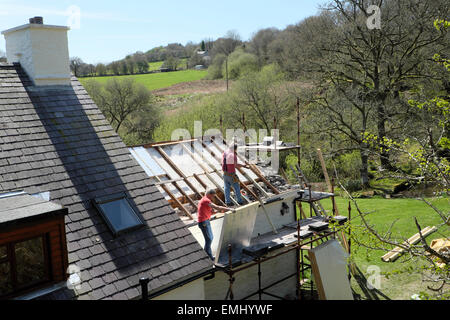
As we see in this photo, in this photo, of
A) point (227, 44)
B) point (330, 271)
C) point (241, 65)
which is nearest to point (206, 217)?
point (330, 271)

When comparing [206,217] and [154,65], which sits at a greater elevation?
[154,65]

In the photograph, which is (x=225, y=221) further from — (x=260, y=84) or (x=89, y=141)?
(x=260, y=84)

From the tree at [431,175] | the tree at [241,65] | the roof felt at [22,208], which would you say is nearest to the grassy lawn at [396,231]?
the tree at [431,175]

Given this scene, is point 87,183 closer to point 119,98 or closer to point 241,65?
point 119,98

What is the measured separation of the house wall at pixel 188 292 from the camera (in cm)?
759

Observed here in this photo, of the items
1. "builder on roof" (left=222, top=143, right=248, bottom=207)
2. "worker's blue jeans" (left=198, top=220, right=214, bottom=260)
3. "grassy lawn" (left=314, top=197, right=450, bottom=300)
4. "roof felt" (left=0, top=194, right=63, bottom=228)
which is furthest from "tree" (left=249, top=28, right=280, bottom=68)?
"roof felt" (left=0, top=194, right=63, bottom=228)

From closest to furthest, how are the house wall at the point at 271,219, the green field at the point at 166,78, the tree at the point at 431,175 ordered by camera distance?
the tree at the point at 431,175 < the house wall at the point at 271,219 < the green field at the point at 166,78

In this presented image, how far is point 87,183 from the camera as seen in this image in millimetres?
8180

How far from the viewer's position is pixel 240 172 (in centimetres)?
1302

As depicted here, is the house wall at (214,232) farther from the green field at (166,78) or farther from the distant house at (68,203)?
the green field at (166,78)

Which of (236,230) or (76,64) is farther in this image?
(76,64)

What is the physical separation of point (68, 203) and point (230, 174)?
16.1 ft

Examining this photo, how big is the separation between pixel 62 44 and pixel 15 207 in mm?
4998

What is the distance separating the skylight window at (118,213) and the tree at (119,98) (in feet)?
113
